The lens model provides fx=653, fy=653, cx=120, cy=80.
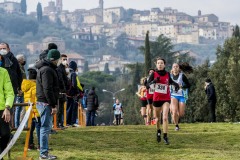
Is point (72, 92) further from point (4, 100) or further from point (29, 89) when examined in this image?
point (4, 100)

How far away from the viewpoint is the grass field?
447 inches

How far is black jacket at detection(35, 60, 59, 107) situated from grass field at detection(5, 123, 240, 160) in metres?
1.11

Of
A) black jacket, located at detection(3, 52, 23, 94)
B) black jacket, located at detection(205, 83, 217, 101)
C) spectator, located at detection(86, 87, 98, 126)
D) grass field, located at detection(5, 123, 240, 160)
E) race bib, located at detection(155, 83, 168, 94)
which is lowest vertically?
grass field, located at detection(5, 123, 240, 160)

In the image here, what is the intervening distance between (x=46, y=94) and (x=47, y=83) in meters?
0.18

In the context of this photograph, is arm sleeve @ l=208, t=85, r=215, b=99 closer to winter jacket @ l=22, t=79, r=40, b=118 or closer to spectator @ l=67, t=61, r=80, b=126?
spectator @ l=67, t=61, r=80, b=126

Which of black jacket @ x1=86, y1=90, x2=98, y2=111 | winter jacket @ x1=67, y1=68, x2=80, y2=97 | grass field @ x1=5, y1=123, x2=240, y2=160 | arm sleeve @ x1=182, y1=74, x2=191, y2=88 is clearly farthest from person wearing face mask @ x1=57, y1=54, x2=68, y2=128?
black jacket @ x1=86, y1=90, x2=98, y2=111

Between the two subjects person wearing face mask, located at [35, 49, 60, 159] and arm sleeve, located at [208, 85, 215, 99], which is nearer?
person wearing face mask, located at [35, 49, 60, 159]

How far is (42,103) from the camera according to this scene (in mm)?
10422

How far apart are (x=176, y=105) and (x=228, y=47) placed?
49.7 meters

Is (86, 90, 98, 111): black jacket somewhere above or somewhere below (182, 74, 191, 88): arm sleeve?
below

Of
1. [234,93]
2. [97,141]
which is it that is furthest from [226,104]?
[97,141]

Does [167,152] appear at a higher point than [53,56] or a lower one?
lower

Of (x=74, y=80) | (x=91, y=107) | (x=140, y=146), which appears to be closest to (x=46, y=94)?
(x=140, y=146)

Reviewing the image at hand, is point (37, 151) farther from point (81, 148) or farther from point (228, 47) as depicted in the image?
point (228, 47)
